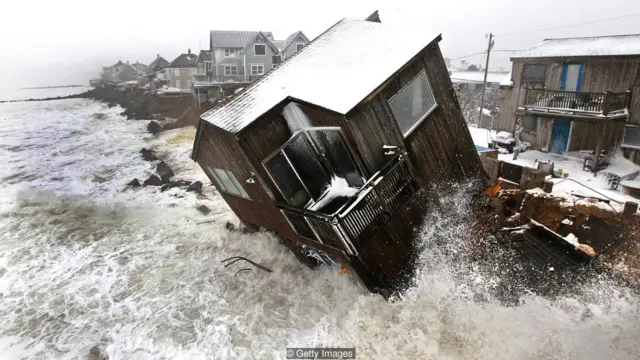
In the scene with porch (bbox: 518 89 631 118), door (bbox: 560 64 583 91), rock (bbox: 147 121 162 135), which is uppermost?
door (bbox: 560 64 583 91)

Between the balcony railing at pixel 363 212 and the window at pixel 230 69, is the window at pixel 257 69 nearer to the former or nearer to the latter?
the window at pixel 230 69

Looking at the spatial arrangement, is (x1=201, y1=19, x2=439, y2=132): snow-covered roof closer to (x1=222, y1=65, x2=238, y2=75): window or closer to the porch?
the porch

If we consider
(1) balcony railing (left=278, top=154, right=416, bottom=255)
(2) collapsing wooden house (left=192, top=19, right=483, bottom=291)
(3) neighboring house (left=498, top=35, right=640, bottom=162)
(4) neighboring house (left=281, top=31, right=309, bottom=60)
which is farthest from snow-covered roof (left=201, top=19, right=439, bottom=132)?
(4) neighboring house (left=281, top=31, right=309, bottom=60)

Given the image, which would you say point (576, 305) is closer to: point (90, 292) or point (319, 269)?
point (319, 269)

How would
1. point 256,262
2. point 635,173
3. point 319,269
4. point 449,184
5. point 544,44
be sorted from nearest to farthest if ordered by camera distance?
point 449,184 → point 319,269 → point 256,262 → point 635,173 → point 544,44

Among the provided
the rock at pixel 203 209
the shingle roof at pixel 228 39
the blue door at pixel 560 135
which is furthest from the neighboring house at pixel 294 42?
the blue door at pixel 560 135

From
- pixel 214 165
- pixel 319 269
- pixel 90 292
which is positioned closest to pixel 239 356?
pixel 319 269
